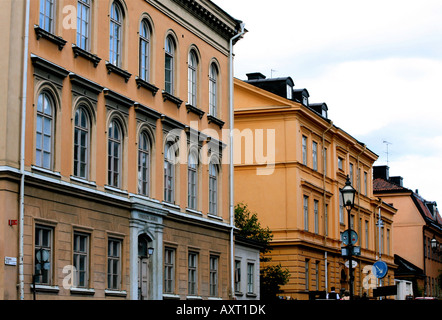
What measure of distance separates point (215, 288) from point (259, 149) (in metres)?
18.5

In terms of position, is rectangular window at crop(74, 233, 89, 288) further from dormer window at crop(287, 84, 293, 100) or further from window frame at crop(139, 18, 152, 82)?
dormer window at crop(287, 84, 293, 100)

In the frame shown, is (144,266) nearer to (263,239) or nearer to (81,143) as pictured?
(81,143)

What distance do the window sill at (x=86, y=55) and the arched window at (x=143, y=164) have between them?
13.3 ft

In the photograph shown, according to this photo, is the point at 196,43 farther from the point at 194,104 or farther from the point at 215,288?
the point at 215,288

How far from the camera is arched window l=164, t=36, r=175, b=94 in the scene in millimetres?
32031

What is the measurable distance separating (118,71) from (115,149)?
254 cm

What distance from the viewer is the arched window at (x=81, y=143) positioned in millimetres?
25297

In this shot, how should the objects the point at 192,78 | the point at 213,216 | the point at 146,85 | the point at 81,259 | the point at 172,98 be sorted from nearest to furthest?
1. the point at 81,259
2. the point at 146,85
3. the point at 172,98
4. the point at 192,78
5. the point at 213,216

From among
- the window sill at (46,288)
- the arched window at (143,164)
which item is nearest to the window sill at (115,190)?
the arched window at (143,164)

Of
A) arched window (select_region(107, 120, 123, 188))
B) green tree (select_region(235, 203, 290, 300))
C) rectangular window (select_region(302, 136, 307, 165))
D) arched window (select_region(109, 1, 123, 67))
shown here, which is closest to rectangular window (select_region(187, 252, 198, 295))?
arched window (select_region(107, 120, 123, 188))

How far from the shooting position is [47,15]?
79.1 ft

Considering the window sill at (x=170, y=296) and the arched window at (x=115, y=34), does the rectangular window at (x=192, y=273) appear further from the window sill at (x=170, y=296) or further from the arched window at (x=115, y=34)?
the arched window at (x=115, y=34)

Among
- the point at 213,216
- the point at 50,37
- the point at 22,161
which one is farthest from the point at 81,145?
the point at 213,216
